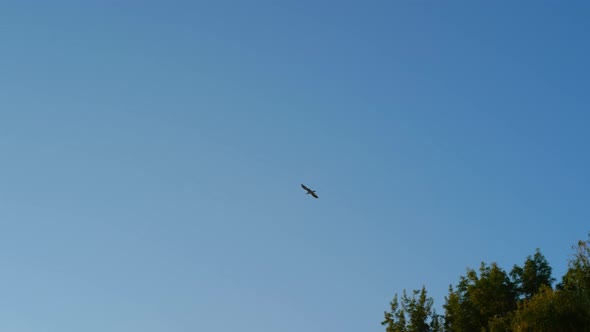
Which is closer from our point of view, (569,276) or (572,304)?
(572,304)

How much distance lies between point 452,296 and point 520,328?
10.2 metres

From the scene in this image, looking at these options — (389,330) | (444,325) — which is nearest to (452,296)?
(444,325)

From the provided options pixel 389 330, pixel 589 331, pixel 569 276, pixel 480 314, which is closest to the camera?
pixel 589 331

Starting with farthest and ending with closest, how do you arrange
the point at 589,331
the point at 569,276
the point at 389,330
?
the point at 389,330, the point at 569,276, the point at 589,331

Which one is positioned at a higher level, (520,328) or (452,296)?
(452,296)

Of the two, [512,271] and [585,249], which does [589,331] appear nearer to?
[585,249]

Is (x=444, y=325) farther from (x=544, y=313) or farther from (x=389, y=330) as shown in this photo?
(x=544, y=313)

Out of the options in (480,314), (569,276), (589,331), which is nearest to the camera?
(589,331)

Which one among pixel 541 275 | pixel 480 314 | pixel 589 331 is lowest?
pixel 589 331

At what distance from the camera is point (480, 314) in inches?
1881

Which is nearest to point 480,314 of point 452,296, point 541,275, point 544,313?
point 452,296

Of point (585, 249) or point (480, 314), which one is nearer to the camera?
point (585, 249)

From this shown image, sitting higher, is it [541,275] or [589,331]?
[541,275]

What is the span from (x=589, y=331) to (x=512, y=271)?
1245 centimetres
